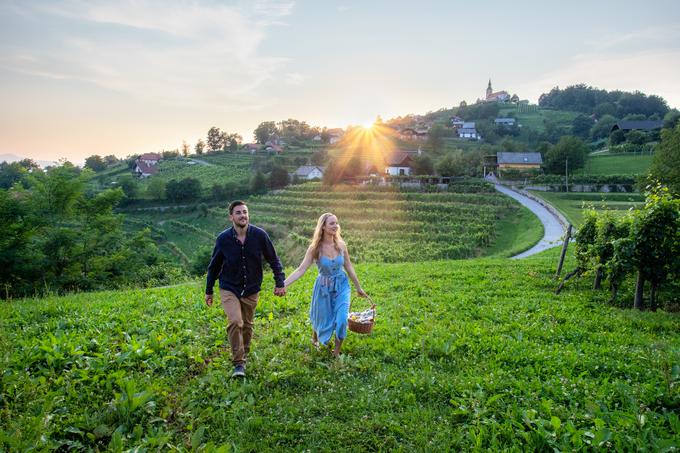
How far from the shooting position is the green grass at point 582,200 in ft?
139

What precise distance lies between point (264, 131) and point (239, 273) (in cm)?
15648

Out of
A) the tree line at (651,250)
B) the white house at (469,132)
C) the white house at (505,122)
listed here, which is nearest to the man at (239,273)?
the tree line at (651,250)

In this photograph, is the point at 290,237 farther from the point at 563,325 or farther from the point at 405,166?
the point at 405,166

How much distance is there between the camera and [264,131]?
507 ft

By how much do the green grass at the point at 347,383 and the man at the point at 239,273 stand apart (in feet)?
1.90

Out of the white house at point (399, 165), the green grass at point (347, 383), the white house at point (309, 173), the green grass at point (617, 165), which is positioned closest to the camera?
the green grass at point (347, 383)

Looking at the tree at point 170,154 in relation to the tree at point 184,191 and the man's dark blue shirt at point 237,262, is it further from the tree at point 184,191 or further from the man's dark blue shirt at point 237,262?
the man's dark blue shirt at point 237,262

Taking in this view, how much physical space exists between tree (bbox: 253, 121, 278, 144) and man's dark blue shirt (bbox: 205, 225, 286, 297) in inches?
6046

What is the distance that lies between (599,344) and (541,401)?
2.91 m

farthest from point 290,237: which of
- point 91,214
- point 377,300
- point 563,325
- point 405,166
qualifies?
point 405,166

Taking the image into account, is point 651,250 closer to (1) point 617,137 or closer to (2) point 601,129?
(1) point 617,137

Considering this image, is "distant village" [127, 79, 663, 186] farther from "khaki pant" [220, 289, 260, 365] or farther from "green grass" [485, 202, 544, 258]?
"khaki pant" [220, 289, 260, 365]

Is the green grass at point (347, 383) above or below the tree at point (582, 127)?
below

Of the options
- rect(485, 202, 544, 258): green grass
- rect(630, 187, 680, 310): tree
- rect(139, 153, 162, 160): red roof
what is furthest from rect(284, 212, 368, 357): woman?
rect(139, 153, 162, 160): red roof
